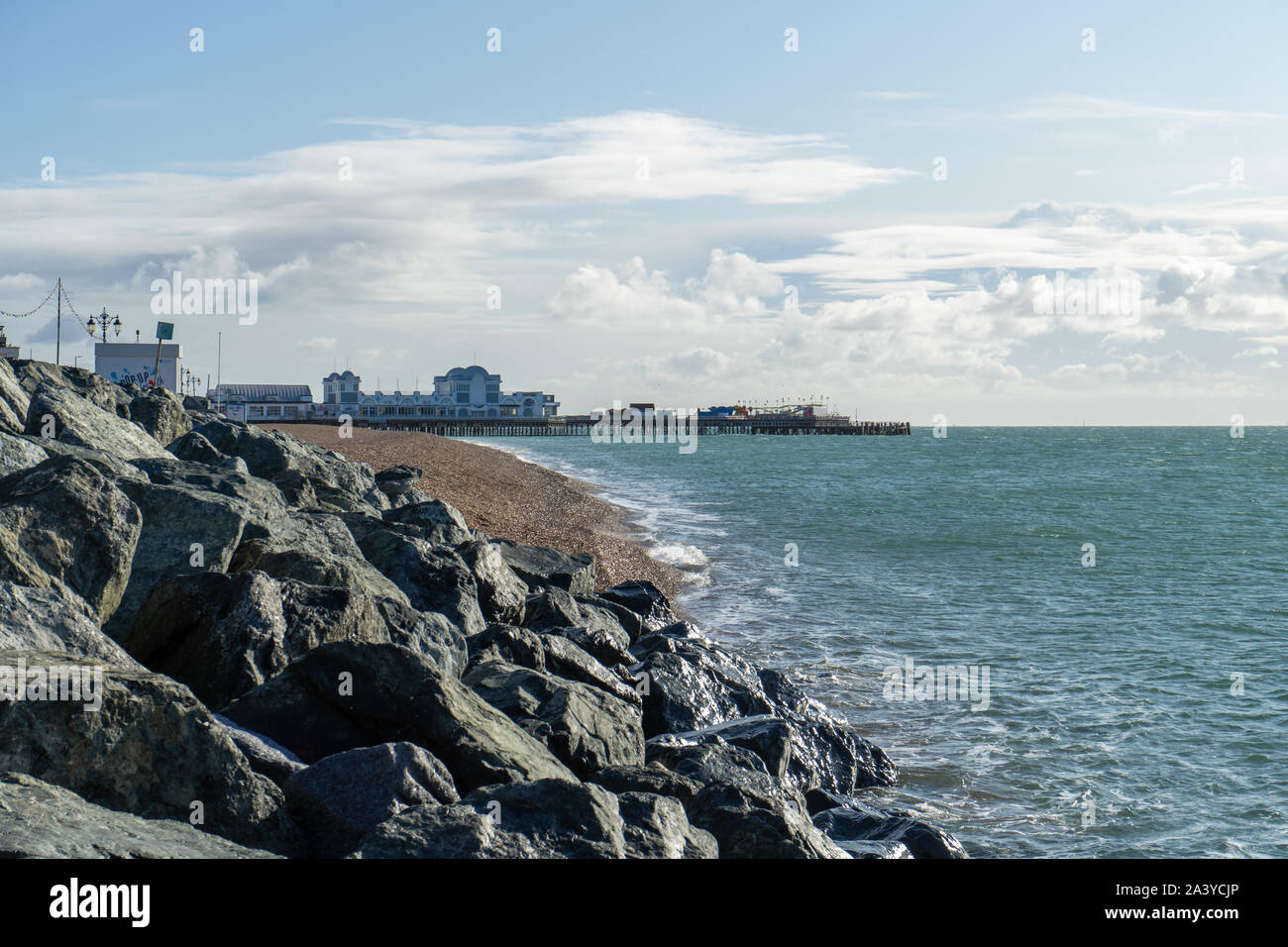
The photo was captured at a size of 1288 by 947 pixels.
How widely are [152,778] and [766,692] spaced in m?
7.99

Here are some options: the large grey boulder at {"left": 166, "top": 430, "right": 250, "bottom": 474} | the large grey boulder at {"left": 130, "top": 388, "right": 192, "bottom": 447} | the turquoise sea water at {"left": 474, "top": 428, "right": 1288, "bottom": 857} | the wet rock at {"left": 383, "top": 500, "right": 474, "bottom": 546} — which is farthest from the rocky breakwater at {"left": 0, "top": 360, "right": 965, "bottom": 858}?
the large grey boulder at {"left": 130, "top": 388, "right": 192, "bottom": 447}

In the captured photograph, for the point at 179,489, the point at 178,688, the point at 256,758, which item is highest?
the point at 179,489

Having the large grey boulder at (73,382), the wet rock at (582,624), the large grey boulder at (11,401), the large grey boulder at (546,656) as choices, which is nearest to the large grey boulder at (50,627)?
the large grey boulder at (546,656)

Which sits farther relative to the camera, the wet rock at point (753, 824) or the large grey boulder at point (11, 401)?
the large grey boulder at point (11, 401)

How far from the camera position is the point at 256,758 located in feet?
20.6

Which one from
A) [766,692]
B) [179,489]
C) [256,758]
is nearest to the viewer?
[256,758]

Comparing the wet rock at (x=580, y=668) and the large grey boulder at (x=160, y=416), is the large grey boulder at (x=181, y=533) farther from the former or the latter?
the large grey boulder at (x=160, y=416)

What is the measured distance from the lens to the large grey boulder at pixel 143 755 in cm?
540

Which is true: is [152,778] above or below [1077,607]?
above

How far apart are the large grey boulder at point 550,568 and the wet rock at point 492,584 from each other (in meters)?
1.97

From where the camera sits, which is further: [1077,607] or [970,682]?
[1077,607]

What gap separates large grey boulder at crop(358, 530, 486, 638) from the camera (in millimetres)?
11164
